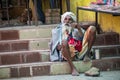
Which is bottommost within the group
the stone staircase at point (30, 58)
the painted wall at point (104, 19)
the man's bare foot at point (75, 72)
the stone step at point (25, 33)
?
the man's bare foot at point (75, 72)

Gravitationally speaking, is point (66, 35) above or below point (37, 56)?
above

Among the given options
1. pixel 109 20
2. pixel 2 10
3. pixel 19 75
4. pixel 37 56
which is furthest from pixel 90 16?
pixel 2 10

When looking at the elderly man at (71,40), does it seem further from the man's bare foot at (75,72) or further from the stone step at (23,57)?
the stone step at (23,57)

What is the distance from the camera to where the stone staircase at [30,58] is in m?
6.29

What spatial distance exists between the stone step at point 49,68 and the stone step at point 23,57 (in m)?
0.23

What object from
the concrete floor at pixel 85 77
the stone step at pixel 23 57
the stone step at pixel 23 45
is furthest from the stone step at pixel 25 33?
the concrete floor at pixel 85 77

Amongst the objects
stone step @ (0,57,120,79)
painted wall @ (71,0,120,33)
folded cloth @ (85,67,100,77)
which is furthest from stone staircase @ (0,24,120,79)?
painted wall @ (71,0,120,33)

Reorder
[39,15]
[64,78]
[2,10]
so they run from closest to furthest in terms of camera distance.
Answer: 1. [64,78]
2. [39,15]
3. [2,10]

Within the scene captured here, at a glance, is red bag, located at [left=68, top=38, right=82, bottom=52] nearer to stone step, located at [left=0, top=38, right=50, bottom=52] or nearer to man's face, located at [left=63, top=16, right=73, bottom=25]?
man's face, located at [left=63, top=16, right=73, bottom=25]

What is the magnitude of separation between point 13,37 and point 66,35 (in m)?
1.41

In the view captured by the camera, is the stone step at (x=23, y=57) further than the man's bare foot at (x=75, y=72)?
Yes

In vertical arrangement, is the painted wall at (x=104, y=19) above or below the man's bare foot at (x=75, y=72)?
above

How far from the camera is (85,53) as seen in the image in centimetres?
640

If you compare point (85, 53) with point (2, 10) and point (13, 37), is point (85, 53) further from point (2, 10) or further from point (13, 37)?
point (2, 10)
